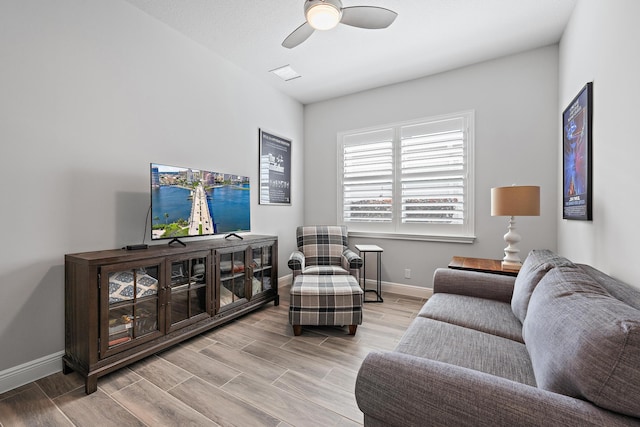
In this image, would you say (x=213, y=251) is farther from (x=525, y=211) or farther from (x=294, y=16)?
(x=525, y=211)

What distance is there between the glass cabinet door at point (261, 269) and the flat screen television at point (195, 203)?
0.31 metres

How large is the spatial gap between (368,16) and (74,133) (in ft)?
7.42

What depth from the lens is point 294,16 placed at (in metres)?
2.44

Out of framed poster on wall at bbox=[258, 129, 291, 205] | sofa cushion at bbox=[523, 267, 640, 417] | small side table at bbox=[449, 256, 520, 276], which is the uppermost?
framed poster on wall at bbox=[258, 129, 291, 205]

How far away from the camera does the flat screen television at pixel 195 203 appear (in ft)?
7.34

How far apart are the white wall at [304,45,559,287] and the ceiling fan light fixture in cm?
205

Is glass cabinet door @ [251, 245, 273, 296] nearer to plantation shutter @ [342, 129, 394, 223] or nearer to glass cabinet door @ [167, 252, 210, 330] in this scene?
glass cabinet door @ [167, 252, 210, 330]

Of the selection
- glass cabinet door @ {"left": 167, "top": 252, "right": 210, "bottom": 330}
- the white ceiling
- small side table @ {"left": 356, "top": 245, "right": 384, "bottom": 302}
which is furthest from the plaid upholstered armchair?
the white ceiling

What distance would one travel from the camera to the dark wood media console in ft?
5.81

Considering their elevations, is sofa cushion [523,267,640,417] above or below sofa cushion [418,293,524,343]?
above

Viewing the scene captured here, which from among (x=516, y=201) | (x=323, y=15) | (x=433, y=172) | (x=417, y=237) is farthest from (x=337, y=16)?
(x=417, y=237)

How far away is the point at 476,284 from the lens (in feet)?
6.95

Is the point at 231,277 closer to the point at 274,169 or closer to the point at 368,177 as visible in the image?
the point at 274,169

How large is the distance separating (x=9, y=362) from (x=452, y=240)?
3892 millimetres
